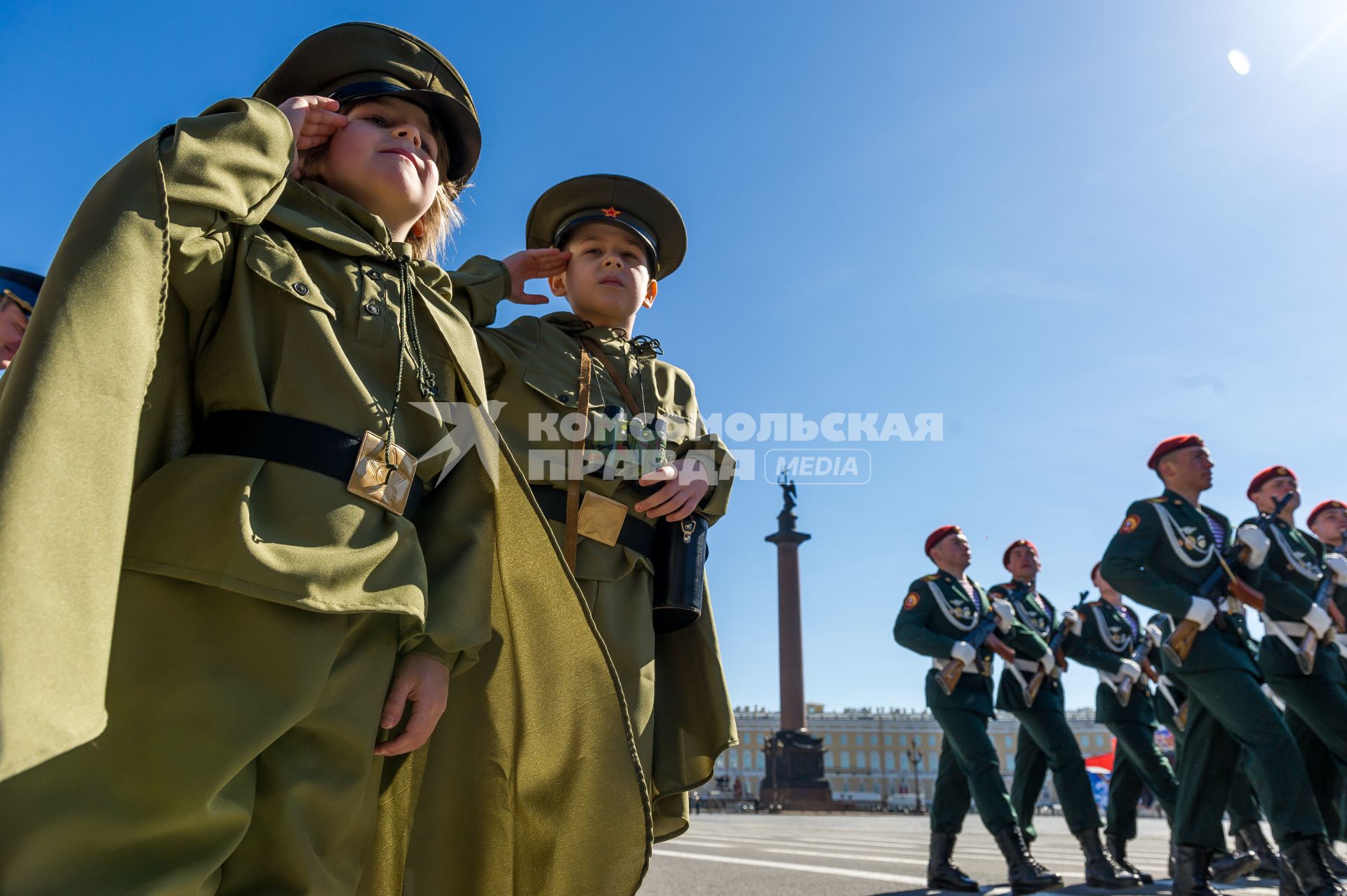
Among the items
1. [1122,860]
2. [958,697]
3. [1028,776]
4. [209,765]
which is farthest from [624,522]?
[1028,776]

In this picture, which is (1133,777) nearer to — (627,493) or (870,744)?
(627,493)

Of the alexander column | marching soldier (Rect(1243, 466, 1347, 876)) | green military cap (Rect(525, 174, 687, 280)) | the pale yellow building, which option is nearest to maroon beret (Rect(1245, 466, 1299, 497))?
marching soldier (Rect(1243, 466, 1347, 876))

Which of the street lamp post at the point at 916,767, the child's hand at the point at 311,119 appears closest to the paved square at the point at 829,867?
the child's hand at the point at 311,119

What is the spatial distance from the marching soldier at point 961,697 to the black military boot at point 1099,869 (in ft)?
1.19

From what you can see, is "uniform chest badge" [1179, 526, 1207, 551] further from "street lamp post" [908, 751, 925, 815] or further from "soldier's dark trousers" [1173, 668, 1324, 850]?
"street lamp post" [908, 751, 925, 815]

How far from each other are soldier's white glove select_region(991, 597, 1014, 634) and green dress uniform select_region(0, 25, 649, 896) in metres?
6.45

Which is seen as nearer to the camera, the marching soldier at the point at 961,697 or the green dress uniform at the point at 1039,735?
the marching soldier at the point at 961,697

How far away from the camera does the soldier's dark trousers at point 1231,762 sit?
476 centimetres

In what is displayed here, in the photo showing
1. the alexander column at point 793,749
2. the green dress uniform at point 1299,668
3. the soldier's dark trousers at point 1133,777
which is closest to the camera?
the green dress uniform at point 1299,668

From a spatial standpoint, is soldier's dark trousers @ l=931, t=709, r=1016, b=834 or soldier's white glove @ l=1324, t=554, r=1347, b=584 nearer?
soldier's dark trousers @ l=931, t=709, r=1016, b=834

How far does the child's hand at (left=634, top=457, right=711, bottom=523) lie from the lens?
2637mm

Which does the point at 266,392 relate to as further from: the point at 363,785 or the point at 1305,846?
the point at 1305,846

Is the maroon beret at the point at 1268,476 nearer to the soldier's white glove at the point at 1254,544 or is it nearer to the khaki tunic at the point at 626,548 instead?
the soldier's white glove at the point at 1254,544

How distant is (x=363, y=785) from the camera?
162 cm
